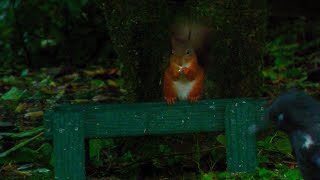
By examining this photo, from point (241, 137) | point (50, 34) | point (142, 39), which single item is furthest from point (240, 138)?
point (50, 34)

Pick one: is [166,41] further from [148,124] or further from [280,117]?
[280,117]

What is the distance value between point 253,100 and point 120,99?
3.31 meters

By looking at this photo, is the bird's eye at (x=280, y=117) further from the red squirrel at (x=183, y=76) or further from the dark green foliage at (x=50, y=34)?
the dark green foliage at (x=50, y=34)

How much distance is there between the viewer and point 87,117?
4.82m

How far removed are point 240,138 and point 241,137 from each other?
0.01 meters

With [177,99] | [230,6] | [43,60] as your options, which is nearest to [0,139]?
[177,99]

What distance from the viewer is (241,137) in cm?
491

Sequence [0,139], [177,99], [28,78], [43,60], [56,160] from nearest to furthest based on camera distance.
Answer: [56,160] < [177,99] < [0,139] < [28,78] < [43,60]

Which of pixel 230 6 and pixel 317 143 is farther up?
pixel 230 6

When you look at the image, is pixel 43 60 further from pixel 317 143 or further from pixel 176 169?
pixel 317 143

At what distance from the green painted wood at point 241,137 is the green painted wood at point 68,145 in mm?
1069

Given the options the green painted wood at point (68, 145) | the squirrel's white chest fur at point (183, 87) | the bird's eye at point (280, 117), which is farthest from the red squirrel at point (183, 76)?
the bird's eye at point (280, 117)

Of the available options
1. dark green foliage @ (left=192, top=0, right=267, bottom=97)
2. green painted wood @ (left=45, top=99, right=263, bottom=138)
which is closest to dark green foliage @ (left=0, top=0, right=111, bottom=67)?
dark green foliage @ (left=192, top=0, right=267, bottom=97)

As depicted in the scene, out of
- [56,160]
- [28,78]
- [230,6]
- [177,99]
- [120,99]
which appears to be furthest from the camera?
[28,78]
